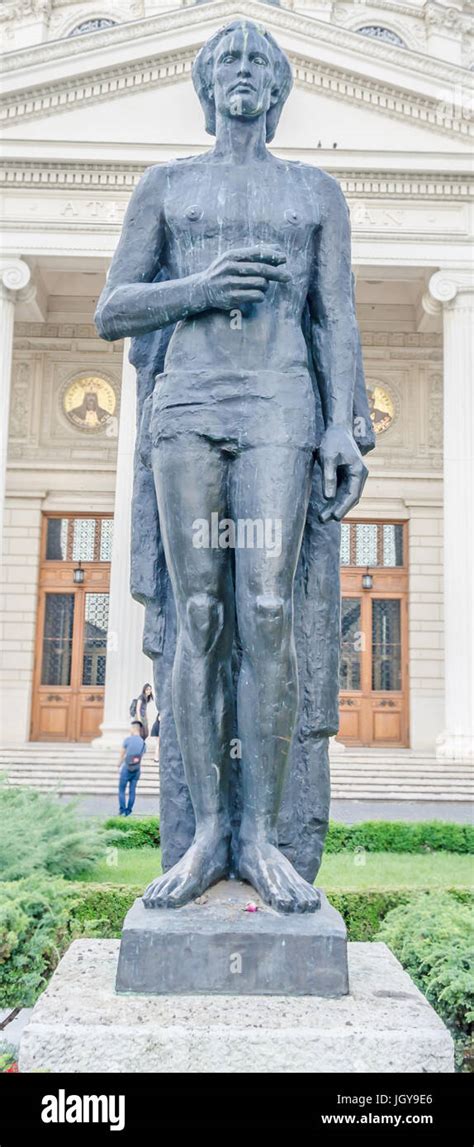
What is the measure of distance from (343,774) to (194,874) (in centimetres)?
1493

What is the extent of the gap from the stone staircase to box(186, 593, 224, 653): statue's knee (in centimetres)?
1270

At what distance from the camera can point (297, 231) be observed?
10.6 feet

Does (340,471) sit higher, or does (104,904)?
(340,471)

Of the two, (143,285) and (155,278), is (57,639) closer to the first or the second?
(155,278)

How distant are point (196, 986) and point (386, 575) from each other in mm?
21278

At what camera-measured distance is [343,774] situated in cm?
1744

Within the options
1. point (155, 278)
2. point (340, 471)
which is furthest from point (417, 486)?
point (340, 471)

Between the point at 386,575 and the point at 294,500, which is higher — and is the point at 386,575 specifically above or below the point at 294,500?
above

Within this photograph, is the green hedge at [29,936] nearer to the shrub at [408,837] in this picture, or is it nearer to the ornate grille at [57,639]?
the shrub at [408,837]

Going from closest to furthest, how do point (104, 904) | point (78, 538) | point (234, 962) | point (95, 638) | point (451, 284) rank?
point (234, 962)
point (104, 904)
point (451, 284)
point (95, 638)
point (78, 538)

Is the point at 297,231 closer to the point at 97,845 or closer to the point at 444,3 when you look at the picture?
the point at 97,845

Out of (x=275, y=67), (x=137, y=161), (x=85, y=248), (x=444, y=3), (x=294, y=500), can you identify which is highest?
(x=444, y=3)

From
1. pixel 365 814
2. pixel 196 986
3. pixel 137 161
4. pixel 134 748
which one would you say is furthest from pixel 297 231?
pixel 137 161

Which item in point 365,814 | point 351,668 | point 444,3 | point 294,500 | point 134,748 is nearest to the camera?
point 294,500
